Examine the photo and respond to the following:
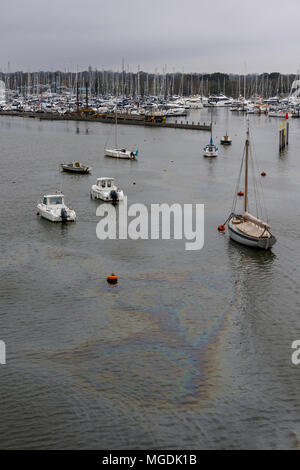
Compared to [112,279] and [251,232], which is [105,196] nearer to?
[251,232]

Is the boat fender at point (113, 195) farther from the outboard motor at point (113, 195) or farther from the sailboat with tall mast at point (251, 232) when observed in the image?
the sailboat with tall mast at point (251, 232)

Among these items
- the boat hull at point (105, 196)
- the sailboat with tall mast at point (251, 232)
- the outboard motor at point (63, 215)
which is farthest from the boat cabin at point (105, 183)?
the sailboat with tall mast at point (251, 232)

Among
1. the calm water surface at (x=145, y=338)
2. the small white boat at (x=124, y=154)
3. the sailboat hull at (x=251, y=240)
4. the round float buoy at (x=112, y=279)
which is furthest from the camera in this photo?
the small white boat at (x=124, y=154)

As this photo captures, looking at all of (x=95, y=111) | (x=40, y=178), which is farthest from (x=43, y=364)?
(x=95, y=111)

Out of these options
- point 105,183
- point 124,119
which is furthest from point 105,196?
point 124,119

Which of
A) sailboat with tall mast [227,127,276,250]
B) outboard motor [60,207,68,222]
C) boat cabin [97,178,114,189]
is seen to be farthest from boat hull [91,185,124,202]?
sailboat with tall mast [227,127,276,250]

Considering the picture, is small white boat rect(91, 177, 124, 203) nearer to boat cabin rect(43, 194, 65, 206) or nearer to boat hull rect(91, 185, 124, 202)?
boat hull rect(91, 185, 124, 202)
